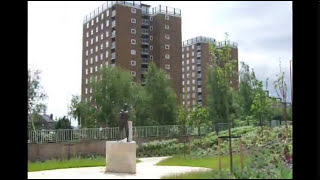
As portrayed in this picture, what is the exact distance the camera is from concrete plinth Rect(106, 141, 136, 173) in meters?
9.15

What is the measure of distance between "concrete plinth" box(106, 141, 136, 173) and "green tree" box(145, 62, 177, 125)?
38.1 ft

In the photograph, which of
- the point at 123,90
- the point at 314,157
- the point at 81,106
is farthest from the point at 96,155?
the point at 314,157

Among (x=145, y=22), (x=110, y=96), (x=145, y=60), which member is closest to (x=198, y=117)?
(x=110, y=96)

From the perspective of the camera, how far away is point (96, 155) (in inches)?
624

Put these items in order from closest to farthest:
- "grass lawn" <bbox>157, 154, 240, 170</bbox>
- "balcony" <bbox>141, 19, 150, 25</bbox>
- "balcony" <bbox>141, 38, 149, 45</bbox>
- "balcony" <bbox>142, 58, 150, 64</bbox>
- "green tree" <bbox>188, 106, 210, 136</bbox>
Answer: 1. "grass lawn" <bbox>157, 154, 240, 170</bbox>
2. "green tree" <bbox>188, 106, 210, 136</bbox>
3. "balcony" <bbox>141, 19, 150, 25</bbox>
4. "balcony" <bbox>141, 38, 149, 45</bbox>
5. "balcony" <bbox>142, 58, 150, 64</bbox>

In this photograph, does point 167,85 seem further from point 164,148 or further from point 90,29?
point 90,29

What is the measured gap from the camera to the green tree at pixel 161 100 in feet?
69.7

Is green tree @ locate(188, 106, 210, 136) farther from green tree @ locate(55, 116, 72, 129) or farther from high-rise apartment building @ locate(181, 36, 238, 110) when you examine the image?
green tree @ locate(55, 116, 72, 129)

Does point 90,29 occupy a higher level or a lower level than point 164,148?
higher

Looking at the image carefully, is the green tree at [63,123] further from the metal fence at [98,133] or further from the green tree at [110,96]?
the metal fence at [98,133]

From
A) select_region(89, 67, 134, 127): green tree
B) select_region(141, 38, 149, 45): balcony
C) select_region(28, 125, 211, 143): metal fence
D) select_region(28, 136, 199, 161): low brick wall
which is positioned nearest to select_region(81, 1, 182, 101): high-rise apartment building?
select_region(141, 38, 149, 45): balcony

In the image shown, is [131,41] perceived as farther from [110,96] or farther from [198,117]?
[198,117]

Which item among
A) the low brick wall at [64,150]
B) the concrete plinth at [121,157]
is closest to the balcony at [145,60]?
the low brick wall at [64,150]
